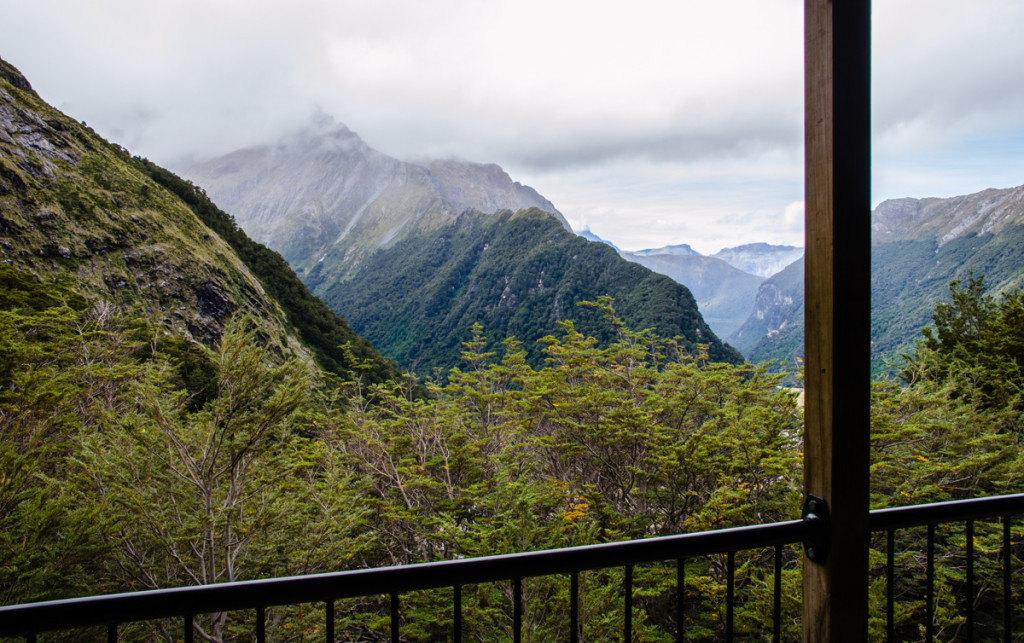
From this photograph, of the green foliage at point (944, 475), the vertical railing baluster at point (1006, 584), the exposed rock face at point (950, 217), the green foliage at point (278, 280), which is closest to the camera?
the vertical railing baluster at point (1006, 584)

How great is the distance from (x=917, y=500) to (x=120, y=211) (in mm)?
29895

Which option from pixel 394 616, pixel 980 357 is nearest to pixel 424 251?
pixel 980 357

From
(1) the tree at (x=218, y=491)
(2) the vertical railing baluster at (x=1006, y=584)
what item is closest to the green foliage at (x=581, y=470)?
(1) the tree at (x=218, y=491)

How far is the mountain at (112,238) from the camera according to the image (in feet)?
62.3

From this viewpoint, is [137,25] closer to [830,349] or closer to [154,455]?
[154,455]

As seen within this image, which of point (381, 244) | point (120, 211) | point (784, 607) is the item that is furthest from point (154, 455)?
point (381, 244)

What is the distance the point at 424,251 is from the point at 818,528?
109 m

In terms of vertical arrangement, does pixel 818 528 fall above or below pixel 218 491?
above

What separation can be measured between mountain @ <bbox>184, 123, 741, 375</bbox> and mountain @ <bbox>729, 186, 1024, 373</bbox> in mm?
15823

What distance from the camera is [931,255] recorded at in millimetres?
68500

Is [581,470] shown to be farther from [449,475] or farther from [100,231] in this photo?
[100,231]

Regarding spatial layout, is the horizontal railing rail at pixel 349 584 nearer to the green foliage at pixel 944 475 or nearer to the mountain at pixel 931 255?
the green foliage at pixel 944 475

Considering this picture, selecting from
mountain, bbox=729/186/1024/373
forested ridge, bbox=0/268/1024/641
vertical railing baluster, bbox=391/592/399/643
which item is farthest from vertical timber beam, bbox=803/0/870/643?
mountain, bbox=729/186/1024/373

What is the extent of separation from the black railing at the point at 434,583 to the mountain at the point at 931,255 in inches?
1073
